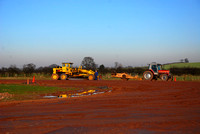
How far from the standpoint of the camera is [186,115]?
7.24 m

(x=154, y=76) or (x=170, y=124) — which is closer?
(x=170, y=124)

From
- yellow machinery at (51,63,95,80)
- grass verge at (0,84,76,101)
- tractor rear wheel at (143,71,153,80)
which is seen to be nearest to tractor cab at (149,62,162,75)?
tractor rear wheel at (143,71,153,80)

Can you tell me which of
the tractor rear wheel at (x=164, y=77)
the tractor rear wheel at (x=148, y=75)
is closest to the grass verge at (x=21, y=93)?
the tractor rear wheel at (x=148, y=75)

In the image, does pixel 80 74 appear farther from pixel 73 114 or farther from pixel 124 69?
pixel 73 114

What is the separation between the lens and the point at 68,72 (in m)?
34.3

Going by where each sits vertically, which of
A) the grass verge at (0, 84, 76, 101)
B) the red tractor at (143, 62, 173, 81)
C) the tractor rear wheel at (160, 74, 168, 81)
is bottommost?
the grass verge at (0, 84, 76, 101)

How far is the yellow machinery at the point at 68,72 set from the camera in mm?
34250

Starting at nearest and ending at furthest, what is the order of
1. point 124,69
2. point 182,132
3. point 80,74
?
1. point 182,132
2. point 80,74
3. point 124,69

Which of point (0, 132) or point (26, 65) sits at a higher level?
point (26, 65)

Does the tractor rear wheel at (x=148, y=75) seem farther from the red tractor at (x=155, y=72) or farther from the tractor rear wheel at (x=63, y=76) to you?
the tractor rear wheel at (x=63, y=76)

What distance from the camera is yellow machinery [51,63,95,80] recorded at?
1348 inches

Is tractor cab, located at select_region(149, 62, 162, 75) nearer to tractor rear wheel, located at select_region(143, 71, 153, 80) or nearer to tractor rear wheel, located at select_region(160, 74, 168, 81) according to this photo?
tractor rear wheel, located at select_region(143, 71, 153, 80)

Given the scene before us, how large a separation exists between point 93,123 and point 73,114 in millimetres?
1474

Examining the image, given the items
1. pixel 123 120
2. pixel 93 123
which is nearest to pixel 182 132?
pixel 123 120
